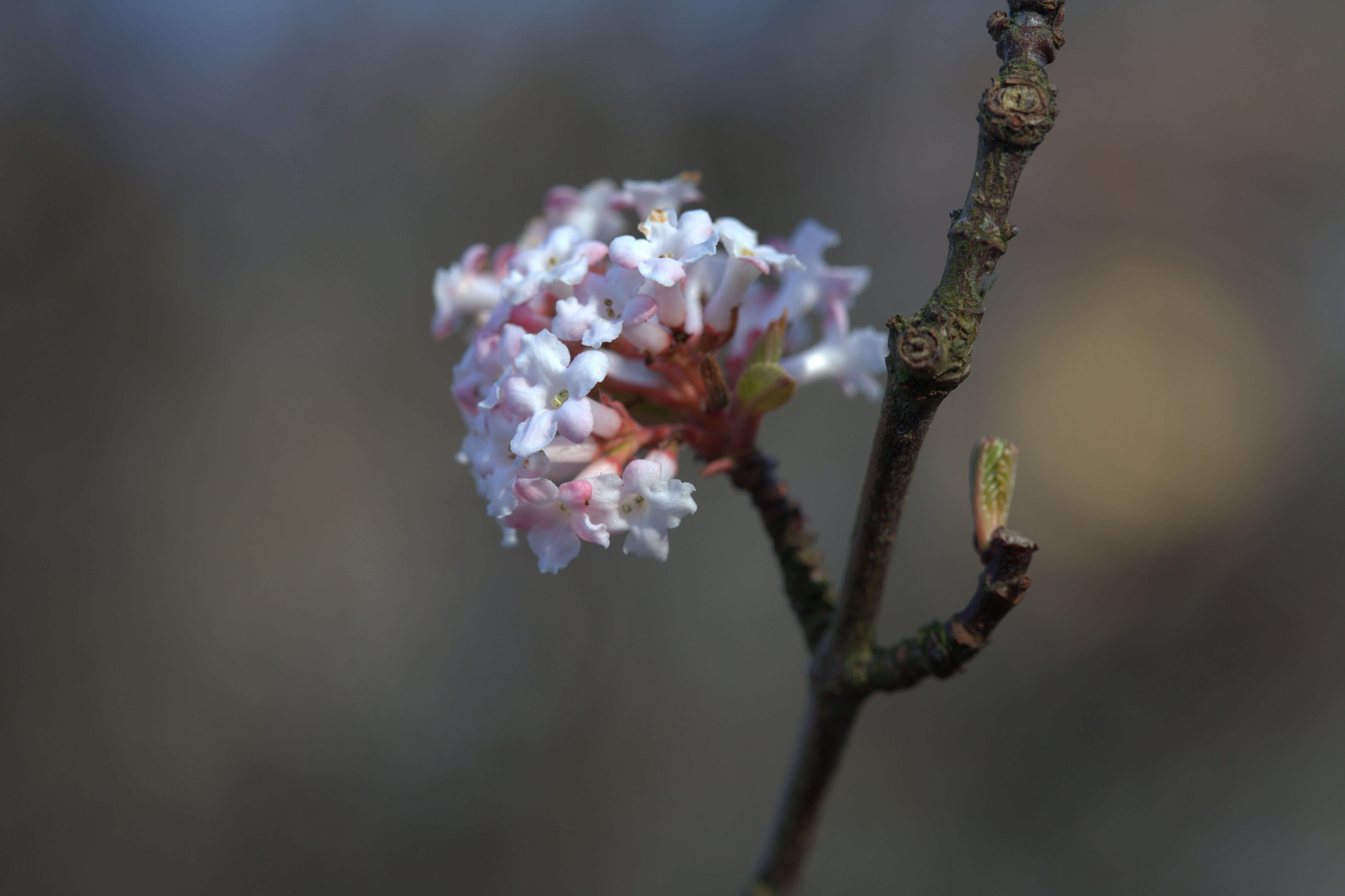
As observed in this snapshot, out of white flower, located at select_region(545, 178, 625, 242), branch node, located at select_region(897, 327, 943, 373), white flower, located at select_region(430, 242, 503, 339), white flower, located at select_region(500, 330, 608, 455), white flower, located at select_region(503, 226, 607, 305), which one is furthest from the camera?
white flower, located at select_region(545, 178, 625, 242)

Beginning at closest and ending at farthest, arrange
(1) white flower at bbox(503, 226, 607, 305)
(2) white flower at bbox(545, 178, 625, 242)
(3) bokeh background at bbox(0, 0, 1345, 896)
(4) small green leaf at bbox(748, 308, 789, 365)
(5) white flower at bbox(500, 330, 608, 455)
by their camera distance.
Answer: (5) white flower at bbox(500, 330, 608, 455) → (1) white flower at bbox(503, 226, 607, 305) → (4) small green leaf at bbox(748, 308, 789, 365) → (2) white flower at bbox(545, 178, 625, 242) → (3) bokeh background at bbox(0, 0, 1345, 896)

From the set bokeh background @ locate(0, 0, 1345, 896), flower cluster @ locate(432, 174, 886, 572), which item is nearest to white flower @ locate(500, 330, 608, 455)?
flower cluster @ locate(432, 174, 886, 572)

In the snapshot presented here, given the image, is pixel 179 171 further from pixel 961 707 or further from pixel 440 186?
pixel 961 707

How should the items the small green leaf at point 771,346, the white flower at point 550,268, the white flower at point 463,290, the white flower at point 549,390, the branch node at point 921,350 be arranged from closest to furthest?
the branch node at point 921,350, the white flower at point 549,390, the white flower at point 550,268, the small green leaf at point 771,346, the white flower at point 463,290

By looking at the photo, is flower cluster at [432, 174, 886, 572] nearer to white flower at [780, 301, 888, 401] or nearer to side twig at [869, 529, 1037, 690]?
white flower at [780, 301, 888, 401]

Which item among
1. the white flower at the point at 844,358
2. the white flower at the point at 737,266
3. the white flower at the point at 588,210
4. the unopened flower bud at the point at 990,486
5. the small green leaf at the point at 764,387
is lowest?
the unopened flower bud at the point at 990,486

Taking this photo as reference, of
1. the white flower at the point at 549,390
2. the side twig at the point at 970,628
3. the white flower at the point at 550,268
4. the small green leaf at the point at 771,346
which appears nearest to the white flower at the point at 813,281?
the small green leaf at the point at 771,346

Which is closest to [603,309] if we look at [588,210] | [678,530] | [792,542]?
[588,210]

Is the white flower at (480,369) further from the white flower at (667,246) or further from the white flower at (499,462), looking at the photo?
the white flower at (667,246)
